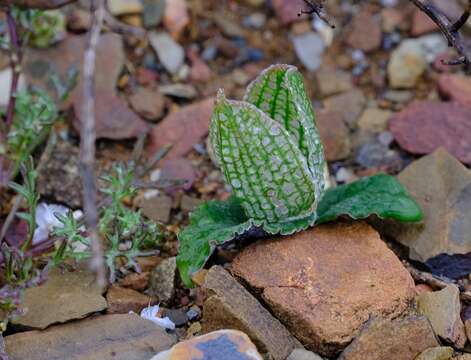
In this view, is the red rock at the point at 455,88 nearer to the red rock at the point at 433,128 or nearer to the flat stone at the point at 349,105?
the red rock at the point at 433,128

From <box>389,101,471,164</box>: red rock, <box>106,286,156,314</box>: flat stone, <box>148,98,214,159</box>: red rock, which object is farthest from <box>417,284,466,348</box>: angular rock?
<box>148,98,214,159</box>: red rock

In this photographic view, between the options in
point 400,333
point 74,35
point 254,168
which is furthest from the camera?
point 74,35

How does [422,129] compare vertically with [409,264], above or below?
above

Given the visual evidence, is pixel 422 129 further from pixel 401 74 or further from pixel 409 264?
pixel 409 264

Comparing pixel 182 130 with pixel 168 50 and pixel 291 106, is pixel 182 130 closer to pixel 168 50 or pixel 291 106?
pixel 168 50

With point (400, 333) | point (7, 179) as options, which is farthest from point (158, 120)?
point (400, 333)

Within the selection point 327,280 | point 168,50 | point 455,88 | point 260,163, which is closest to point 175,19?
point 168,50
